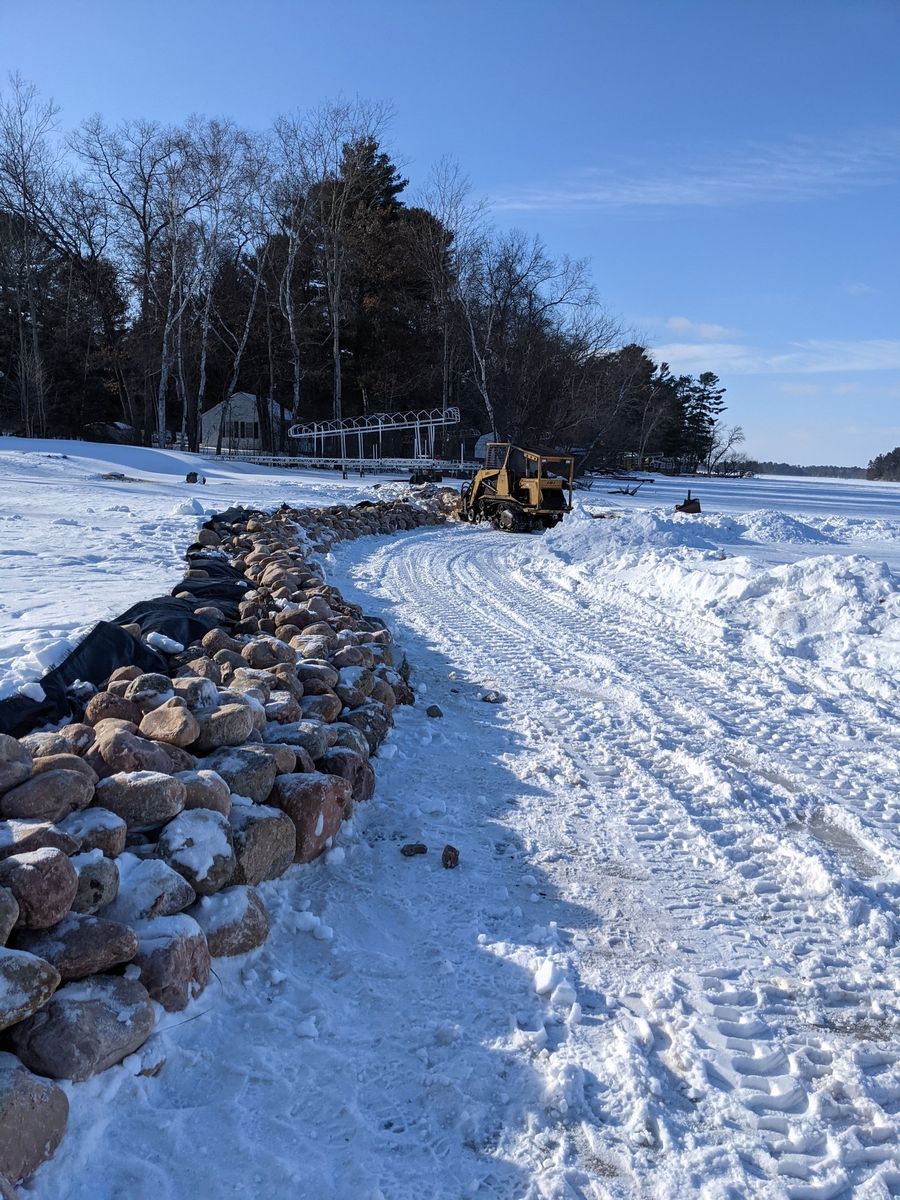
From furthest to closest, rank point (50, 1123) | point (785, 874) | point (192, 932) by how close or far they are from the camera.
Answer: point (785, 874) → point (192, 932) → point (50, 1123)

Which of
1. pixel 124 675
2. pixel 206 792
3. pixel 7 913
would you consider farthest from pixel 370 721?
pixel 7 913

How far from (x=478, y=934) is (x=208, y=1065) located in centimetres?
110

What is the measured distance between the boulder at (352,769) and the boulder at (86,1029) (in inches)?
68.6

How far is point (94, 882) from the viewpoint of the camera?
2.55 metres

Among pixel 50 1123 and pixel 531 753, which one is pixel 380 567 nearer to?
pixel 531 753

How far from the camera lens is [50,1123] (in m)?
1.96

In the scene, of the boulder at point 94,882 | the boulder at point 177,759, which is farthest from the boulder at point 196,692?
the boulder at point 94,882

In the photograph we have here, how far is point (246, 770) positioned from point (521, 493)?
14597 millimetres

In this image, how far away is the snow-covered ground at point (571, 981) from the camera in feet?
6.97

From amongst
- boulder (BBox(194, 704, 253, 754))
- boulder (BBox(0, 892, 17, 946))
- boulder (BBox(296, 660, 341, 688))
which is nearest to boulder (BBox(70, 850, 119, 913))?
boulder (BBox(0, 892, 17, 946))

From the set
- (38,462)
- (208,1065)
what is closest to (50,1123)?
(208,1065)

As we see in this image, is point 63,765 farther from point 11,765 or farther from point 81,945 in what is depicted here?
point 81,945

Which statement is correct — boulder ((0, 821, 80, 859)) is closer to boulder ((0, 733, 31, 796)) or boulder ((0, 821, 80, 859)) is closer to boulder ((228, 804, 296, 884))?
boulder ((0, 733, 31, 796))

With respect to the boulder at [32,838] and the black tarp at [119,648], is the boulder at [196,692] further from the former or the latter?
the boulder at [32,838]
